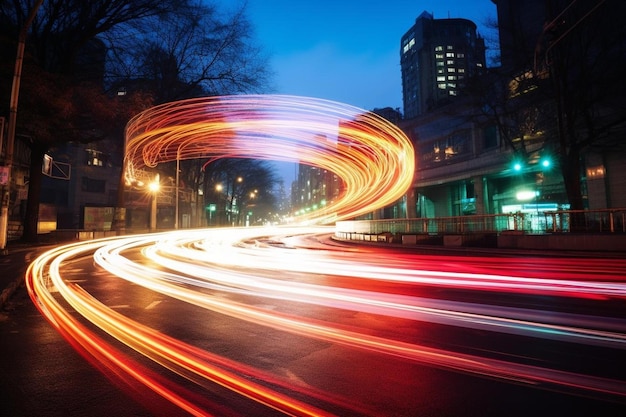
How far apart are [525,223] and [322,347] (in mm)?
19125

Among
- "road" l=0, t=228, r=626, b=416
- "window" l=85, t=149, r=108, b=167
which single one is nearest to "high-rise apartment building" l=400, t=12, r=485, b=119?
"window" l=85, t=149, r=108, b=167

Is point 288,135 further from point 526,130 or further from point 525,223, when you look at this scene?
point 526,130

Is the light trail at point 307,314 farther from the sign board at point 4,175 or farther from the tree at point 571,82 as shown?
the tree at point 571,82

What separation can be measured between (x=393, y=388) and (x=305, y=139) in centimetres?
2264

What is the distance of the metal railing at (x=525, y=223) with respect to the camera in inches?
692

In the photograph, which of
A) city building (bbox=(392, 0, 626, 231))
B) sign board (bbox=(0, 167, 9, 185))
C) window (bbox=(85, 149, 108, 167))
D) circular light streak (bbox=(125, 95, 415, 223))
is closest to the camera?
sign board (bbox=(0, 167, 9, 185))

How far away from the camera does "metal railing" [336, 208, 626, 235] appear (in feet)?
57.7

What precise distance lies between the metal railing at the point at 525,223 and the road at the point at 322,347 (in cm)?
997

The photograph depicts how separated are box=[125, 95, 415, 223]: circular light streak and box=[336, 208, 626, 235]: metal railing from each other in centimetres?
616

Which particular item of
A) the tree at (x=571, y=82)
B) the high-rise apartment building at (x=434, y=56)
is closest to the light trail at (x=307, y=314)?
the tree at (x=571, y=82)

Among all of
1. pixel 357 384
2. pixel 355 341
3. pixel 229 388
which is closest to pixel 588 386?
pixel 357 384

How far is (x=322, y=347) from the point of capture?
5.07 meters

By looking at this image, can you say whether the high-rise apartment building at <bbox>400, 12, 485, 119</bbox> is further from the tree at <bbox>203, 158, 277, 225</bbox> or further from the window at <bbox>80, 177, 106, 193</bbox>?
the window at <bbox>80, 177, 106, 193</bbox>

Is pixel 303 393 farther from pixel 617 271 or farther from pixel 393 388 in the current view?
pixel 617 271
